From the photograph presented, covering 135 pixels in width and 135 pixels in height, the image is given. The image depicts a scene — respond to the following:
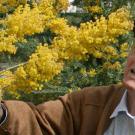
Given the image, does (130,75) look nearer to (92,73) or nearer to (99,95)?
(99,95)

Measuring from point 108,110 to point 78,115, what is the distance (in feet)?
0.32

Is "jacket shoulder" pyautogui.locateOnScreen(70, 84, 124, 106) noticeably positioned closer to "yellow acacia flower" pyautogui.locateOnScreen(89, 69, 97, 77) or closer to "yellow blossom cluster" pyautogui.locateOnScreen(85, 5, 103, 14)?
"yellow acacia flower" pyautogui.locateOnScreen(89, 69, 97, 77)

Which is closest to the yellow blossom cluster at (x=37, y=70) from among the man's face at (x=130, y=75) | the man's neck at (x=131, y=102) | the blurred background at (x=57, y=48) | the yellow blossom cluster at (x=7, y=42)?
the blurred background at (x=57, y=48)

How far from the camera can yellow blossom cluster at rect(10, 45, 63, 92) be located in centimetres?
280

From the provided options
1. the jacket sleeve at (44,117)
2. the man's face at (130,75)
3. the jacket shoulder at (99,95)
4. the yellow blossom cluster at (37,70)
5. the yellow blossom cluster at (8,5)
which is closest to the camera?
the man's face at (130,75)

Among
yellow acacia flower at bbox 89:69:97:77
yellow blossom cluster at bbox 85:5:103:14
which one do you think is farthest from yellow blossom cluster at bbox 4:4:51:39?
yellow blossom cluster at bbox 85:5:103:14

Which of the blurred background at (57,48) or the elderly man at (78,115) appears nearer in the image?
the elderly man at (78,115)

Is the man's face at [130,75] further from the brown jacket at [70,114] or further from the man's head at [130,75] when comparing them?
the brown jacket at [70,114]

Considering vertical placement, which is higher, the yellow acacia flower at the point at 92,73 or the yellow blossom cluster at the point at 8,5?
the yellow blossom cluster at the point at 8,5

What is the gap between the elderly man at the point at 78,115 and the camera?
1520 millimetres

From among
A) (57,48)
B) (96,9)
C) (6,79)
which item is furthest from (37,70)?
(96,9)

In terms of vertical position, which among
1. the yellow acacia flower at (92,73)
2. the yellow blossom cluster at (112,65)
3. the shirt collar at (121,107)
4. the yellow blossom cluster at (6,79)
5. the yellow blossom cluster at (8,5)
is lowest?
the yellow acacia flower at (92,73)

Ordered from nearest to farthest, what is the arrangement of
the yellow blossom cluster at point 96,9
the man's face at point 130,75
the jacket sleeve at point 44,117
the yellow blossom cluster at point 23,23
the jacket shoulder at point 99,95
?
the man's face at point 130,75, the jacket sleeve at point 44,117, the jacket shoulder at point 99,95, the yellow blossom cluster at point 23,23, the yellow blossom cluster at point 96,9

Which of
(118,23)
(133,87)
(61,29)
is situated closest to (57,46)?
(61,29)
